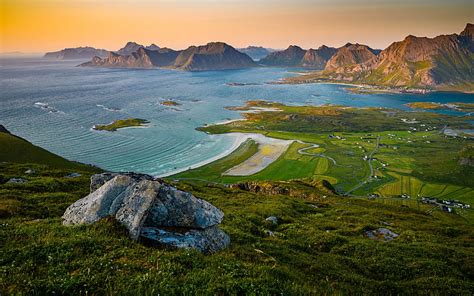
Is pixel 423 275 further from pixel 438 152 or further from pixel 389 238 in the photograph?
pixel 438 152

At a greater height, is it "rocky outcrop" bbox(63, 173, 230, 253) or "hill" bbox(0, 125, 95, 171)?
"rocky outcrop" bbox(63, 173, 230, 253)

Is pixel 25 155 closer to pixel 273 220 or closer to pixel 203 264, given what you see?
pixel 273 220

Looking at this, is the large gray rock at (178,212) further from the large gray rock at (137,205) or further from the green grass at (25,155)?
the green grass at (25,155)

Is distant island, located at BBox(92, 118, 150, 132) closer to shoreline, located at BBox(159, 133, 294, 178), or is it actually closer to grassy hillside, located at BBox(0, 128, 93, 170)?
shoreline, located at BBox(159, 133, 294, 178)

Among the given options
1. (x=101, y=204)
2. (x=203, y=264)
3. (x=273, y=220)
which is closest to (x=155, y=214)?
(x=101, y=204)

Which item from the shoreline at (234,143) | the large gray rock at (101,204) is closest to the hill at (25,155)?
the shoreline at (234,143)

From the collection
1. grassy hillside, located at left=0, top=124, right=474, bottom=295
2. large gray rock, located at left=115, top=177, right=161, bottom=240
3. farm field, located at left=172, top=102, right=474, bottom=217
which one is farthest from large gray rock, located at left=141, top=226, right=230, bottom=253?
farm field, located at left=172, top=102, right=474, bottom=217

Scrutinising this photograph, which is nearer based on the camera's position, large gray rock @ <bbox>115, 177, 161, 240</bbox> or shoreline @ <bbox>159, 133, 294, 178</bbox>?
large gray rock @ <bbox>115, 177, 161, 240</bbox>

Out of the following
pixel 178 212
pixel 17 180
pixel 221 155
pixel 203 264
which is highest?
pixel 178 212
